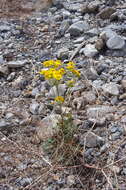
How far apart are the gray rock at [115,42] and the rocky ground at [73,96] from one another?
0.04ft

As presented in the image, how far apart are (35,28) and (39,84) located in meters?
1.81

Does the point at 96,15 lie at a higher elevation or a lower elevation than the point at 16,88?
higher

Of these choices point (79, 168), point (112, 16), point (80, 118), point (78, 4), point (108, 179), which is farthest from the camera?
point (78, 4)

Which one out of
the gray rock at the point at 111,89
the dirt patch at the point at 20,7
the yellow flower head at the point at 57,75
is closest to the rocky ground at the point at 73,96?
the gray rock at the point at 111,89

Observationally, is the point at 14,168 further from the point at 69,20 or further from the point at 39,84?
the point at 69,20

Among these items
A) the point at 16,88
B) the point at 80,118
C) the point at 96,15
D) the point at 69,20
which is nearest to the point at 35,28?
the point at 69,20

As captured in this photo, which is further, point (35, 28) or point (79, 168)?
point (35, 28)

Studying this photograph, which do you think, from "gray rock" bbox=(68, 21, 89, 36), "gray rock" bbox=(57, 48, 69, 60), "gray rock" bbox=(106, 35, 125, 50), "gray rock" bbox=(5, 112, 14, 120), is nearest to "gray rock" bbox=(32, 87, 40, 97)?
"gray rock" bbox=(5, 112, 14, 120)

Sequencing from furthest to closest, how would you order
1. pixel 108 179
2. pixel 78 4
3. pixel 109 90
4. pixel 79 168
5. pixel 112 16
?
pixel 78 4, pixel 112 16, pixel 109 90, pixel 79 168, pixel 108 179

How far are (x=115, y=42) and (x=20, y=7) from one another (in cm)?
290

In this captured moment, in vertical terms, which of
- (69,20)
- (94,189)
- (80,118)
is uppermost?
(69,20)

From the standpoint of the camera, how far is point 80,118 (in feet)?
10.4

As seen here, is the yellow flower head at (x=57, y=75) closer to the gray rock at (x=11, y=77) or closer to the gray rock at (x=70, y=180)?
the gray rock at (x=70, y=180)

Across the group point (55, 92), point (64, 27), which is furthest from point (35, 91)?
point (64, 27)
